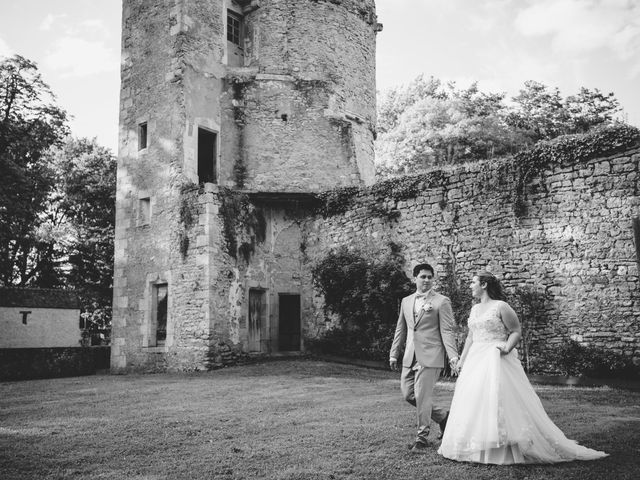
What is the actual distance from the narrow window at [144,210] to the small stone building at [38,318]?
12.1m

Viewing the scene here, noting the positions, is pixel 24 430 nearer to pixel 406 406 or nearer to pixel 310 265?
pixel 406 406

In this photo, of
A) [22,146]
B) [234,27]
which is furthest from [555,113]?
[22,146]

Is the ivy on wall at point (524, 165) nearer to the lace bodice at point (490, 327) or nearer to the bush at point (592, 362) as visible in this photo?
the bush at point (592, 362)

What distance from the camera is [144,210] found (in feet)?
59.5

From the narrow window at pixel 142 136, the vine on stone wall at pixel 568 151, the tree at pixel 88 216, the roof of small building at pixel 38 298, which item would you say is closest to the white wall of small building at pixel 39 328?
the roof of small building at pixel 38 298

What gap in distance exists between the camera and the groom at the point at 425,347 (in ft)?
19.7

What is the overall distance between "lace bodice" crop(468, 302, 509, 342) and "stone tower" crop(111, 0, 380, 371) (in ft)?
35.5

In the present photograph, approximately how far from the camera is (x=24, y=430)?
292 inches

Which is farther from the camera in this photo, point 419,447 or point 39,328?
point 39,328

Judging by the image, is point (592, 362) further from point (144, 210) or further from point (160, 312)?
point (144, 210)

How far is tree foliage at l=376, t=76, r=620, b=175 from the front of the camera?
29.8m

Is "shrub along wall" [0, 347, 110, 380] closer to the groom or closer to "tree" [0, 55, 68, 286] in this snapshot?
"tree" [0, 55, 68, 286]

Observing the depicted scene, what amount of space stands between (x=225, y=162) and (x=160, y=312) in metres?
5.22

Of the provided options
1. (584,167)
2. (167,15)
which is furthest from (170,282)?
(584,167)
